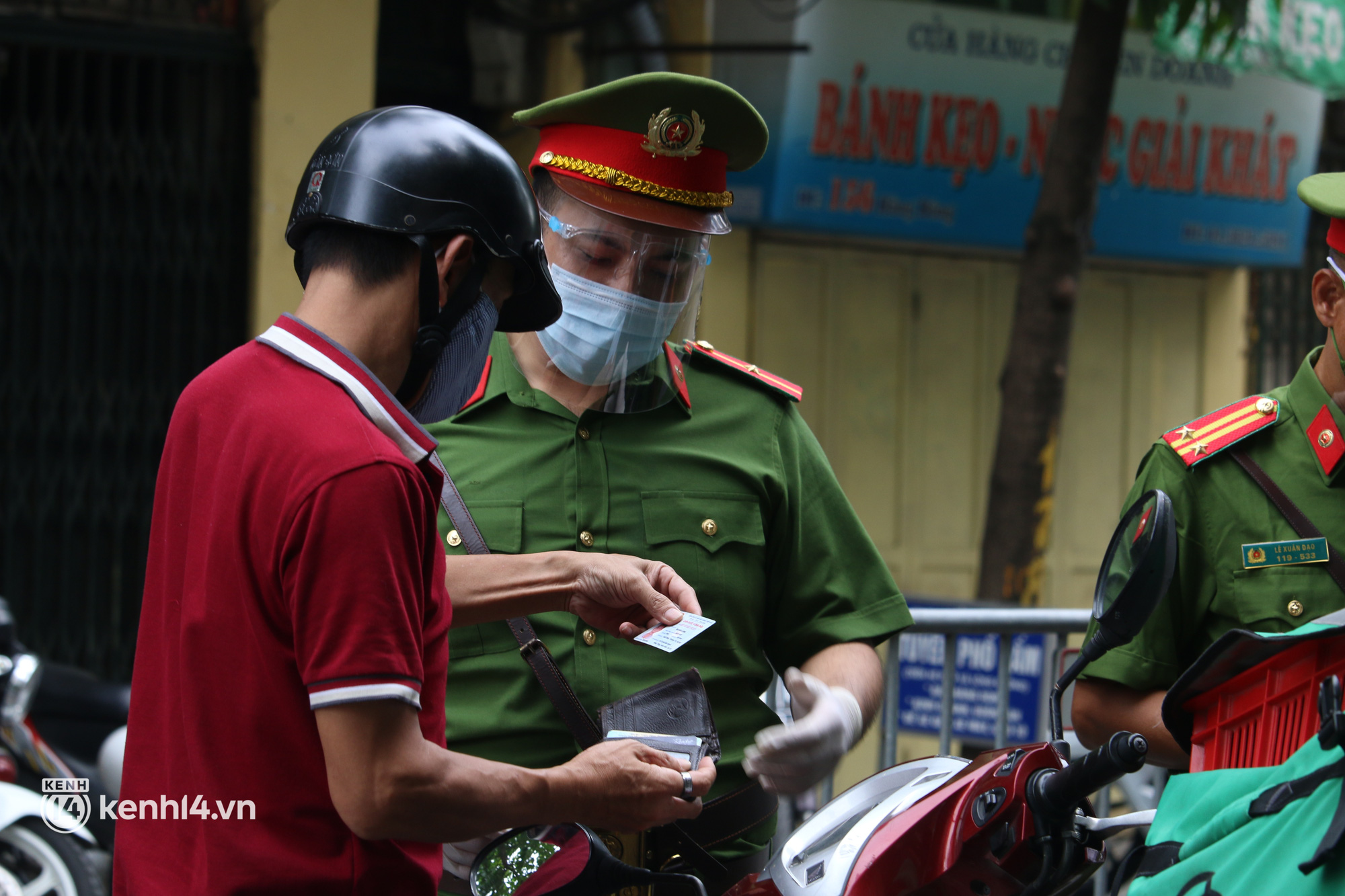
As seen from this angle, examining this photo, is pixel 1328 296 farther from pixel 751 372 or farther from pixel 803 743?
pixel 803 743

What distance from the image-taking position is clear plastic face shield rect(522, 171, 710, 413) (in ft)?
7.48

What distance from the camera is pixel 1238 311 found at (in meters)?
8.28

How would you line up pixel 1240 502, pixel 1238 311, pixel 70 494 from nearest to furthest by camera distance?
pixel 1240 502 → pixel 70 494 → pixel 1238 311

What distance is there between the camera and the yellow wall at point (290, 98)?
562cm

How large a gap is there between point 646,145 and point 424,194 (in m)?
0.80

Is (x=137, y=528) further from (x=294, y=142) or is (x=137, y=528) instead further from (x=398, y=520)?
(x=398, y=520)

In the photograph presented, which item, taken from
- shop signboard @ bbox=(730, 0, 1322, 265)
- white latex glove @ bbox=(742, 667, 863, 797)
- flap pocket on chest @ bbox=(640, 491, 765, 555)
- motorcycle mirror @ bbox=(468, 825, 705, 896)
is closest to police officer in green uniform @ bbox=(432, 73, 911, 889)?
flap pocket on chest @ bbox=(640, 491, 765, 555)

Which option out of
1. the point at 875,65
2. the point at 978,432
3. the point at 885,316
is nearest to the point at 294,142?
the point at 875,65

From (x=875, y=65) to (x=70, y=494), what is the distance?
421cm

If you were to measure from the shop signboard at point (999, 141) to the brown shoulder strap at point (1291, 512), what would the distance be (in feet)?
14.2

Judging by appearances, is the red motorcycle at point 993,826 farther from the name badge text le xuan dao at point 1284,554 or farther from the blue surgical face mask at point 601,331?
the blue surgical face mask at point 601,331

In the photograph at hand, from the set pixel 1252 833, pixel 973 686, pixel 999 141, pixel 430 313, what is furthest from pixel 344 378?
pixel 999 141

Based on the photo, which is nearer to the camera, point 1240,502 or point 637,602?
point 637,602

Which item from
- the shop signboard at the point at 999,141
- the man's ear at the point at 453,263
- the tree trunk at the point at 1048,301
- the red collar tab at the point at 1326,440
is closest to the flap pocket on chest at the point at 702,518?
the man's ear at the point at 453,263
